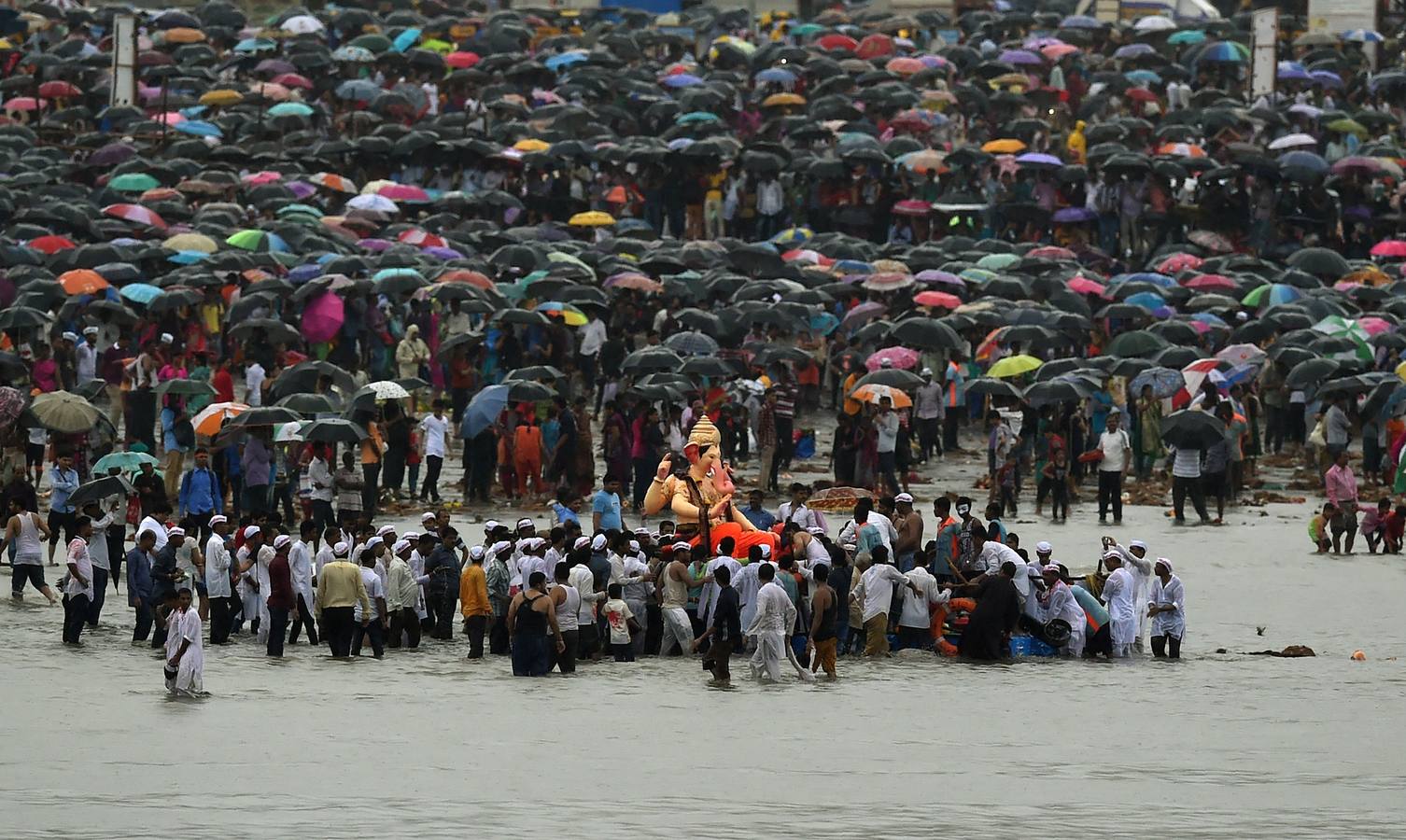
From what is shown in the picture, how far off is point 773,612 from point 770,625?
0.12 metres

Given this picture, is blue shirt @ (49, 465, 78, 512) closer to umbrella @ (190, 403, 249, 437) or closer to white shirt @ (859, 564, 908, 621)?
umbrella @ (190, 403, 249, 437)

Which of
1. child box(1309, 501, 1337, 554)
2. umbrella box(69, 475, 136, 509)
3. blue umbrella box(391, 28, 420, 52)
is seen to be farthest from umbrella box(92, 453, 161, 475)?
blue umbrella box(391, 28, 420, 52)

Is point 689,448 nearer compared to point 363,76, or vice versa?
point 689,448

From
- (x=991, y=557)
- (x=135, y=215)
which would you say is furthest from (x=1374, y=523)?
(x=135, y=215)

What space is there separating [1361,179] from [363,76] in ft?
61.9

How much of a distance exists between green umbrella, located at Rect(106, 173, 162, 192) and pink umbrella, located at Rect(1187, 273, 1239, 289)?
1538 cm

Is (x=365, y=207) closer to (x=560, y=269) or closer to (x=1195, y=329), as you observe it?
(x=560, y=269)

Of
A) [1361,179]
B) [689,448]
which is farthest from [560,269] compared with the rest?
[1361,179]

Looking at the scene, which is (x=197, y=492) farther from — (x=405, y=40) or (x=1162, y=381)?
(x=405, y=40)

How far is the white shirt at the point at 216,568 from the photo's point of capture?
21.0m

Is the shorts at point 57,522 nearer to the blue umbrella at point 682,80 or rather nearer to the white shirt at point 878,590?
the white shirt at point 878,590

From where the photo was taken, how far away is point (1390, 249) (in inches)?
1510

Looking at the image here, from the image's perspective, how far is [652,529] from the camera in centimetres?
2650

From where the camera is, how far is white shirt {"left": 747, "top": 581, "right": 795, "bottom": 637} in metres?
19.9
